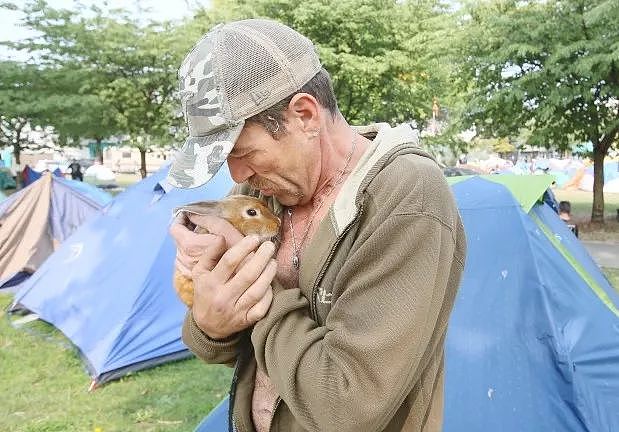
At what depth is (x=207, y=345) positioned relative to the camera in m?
1.25

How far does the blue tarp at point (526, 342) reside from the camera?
267 centimetres

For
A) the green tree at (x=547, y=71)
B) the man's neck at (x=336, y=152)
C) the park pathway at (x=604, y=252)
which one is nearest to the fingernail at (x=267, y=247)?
the man's neck at (x=336, y=152)

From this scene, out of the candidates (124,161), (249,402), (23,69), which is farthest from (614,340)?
(124,161)

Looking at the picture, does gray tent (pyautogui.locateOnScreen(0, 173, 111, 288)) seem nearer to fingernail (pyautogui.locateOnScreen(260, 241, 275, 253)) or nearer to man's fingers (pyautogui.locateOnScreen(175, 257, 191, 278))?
man's fingers (pyautogui.locateOnScreen(175, 257, 191, 278))

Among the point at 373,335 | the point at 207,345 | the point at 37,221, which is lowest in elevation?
the point at 37,221

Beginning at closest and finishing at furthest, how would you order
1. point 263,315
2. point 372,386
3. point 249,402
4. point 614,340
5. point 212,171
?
point 372,386 → point 263,315 → point 212,171 → point 249,402 → point 614,340

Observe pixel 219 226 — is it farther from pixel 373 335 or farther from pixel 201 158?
pixel 373 335

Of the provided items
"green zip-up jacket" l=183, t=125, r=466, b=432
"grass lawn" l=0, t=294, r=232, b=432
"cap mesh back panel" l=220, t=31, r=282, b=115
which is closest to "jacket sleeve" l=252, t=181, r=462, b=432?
"green zip-up jacket" l=183, t=125, r=466, b=432

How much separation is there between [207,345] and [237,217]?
280mm

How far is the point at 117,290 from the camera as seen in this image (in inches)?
201

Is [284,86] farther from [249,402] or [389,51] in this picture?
[389,51]

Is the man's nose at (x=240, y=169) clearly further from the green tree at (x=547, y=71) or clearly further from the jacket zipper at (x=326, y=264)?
the green tree at (x=547, y=71)

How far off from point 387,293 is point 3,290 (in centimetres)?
761

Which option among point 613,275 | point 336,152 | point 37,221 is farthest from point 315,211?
point 613,275
